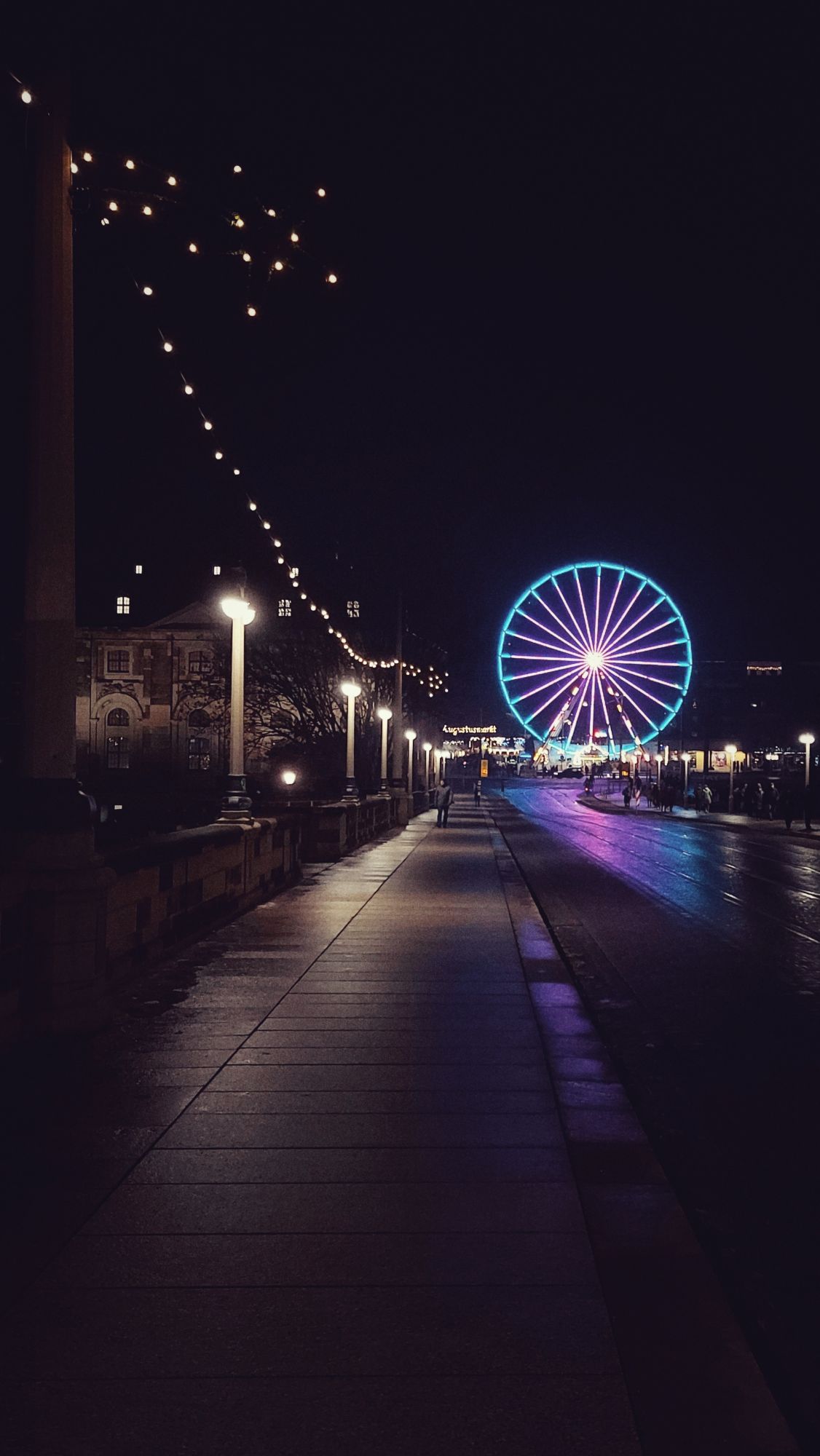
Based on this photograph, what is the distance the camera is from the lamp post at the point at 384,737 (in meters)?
43.4

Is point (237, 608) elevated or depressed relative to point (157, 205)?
depressed

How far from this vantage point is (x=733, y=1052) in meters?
8.27

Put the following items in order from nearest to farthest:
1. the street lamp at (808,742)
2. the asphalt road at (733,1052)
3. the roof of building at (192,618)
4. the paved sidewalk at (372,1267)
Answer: the paved sidewalk at (372,1267)
the asphalt road at (733,1052)
the street lamp at (808,742)
the roof of building at (192,618)

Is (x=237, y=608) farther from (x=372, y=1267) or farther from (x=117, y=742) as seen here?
(x=117, y=742)

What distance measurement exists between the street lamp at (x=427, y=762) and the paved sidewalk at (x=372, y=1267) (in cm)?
6907

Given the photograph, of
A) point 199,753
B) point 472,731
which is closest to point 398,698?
point 199,753

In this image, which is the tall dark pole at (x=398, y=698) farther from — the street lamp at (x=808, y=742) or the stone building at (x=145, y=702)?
the stone building at (x=145, y=702)

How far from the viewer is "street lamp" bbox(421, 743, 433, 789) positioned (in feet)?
256

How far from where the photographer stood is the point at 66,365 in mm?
8219

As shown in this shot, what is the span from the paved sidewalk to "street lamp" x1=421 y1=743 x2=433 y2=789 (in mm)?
69071

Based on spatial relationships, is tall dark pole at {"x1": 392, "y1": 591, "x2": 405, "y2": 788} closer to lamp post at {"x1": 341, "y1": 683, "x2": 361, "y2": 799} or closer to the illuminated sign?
lamp post at {"x1": 341, "y1": 683, "x2": 361, "y2": 799}

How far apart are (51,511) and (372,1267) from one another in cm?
528

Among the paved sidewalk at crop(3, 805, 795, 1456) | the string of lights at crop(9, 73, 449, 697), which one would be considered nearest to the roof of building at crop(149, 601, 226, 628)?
the string of lights at crop(9, 73, 449, 697)

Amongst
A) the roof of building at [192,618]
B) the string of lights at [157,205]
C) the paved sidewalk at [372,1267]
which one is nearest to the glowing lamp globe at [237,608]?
the string of lights at [157,205]
